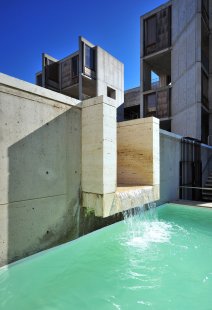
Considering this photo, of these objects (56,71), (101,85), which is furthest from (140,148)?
(56,71)

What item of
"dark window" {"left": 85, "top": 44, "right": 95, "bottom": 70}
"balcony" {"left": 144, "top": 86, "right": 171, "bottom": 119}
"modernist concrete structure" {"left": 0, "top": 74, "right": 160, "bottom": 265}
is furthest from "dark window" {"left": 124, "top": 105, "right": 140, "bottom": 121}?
"modernist concrete structure" {"left": 0, "top": 74, "right": 160, "bottom": 265}

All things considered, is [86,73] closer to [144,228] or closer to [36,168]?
[144,228]

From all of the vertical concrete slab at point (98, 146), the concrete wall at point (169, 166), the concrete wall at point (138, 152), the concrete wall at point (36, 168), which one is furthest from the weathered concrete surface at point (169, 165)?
the concrete wall at point (36, 168)

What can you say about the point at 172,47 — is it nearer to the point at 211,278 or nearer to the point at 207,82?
the point at 207,82

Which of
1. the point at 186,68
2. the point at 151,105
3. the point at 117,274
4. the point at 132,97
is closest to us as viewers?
the point at 117,274

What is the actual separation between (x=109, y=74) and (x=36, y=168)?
75.6ft

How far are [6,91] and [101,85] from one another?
21.2 m

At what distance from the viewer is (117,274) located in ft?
14.2

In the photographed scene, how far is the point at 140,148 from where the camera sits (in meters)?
7.60

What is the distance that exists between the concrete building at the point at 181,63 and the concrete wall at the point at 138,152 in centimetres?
1024

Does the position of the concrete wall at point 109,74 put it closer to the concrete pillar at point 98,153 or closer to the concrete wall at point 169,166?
the concrete wall at point 169,166

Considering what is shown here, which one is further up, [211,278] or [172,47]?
[172,47]

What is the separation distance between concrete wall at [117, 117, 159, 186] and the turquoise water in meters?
2.06

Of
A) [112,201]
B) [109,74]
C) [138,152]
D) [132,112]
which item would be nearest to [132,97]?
[132,112]
